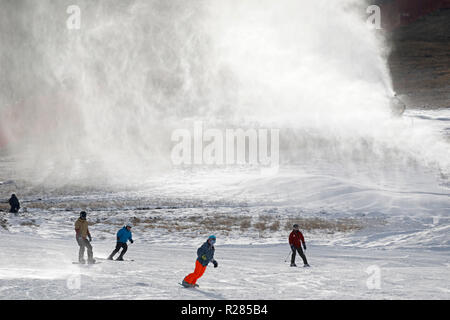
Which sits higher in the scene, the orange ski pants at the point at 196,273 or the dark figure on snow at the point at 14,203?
the dark figure on snow at the point at 14,203

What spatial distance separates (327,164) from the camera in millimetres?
41000

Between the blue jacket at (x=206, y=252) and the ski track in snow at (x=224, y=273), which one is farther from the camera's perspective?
the blue jacket at (x=206, y=252)

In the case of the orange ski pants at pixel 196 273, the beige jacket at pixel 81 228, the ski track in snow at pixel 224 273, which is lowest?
the ski track in snow at pixel 224 273

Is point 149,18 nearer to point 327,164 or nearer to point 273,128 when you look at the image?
point 273,128

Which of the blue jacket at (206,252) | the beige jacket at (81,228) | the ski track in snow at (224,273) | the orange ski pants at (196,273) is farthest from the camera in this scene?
the beige jacket at (81,228)

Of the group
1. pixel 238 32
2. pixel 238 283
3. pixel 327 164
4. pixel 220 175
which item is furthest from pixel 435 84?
pixel 238 283

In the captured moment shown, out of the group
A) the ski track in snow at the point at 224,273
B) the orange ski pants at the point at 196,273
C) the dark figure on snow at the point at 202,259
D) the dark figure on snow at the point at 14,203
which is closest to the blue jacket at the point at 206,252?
the dark figure on snow at the point at 202,259

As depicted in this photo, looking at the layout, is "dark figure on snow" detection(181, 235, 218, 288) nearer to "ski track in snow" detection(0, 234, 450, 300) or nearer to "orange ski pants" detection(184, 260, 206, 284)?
"orange ski pants" detection(184, 260, 206, 284)

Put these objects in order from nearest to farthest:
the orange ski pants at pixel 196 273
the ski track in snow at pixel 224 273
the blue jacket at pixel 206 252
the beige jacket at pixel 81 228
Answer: the ski track in snow at pixel 224 273
the blue jacket at pixel 206 252
the orange ski pants at pixel 196 273
the beige jacket at pixel 81 228

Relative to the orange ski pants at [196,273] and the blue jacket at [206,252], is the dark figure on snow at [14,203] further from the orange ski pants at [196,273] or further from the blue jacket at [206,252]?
the blue jacket at [206,252]

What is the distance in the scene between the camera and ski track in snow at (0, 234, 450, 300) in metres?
10.4

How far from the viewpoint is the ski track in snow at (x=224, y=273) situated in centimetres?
1036

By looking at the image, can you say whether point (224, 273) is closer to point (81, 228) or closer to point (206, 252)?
point (206, 252)

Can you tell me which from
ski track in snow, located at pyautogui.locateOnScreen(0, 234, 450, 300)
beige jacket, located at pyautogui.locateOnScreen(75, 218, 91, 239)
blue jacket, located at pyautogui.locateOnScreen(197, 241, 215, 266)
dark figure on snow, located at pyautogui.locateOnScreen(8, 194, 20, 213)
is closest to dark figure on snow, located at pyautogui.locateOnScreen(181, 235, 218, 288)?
blue jacket, located at pyautogui.locateOnScreen(197, 241, 215, 266)
